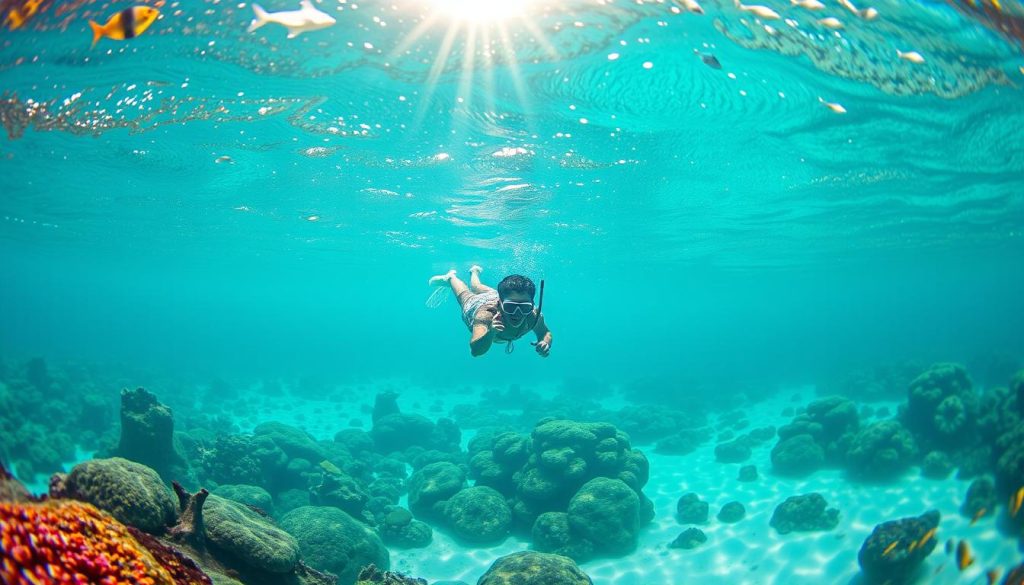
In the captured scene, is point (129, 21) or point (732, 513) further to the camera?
point (732, 513)

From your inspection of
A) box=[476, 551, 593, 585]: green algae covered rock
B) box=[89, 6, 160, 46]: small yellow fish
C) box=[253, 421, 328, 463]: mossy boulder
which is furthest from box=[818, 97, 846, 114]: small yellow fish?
box=[253, 421, 328, 463]: mossy boulder

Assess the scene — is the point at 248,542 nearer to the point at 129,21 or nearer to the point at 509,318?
the point at 509,318

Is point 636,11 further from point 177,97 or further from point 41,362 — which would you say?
point 41,362

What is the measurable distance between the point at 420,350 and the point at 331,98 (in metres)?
72.4

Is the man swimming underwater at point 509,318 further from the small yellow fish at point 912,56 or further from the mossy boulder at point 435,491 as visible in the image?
the small yellow fish at point 912,56

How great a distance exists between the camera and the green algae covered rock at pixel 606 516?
34.8 ft

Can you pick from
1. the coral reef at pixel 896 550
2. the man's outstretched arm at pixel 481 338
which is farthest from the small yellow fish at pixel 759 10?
the coral reef at pixel 896 550

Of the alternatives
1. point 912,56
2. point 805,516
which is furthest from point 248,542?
point 912,56

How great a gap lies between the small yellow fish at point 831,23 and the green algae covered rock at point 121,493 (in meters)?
12.0

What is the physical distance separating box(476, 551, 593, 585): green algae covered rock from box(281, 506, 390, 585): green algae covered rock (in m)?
2.19

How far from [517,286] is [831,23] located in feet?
27.3

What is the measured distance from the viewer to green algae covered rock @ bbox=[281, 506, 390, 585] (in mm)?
8383

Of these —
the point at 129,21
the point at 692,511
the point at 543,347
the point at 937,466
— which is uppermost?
the point at 129,21

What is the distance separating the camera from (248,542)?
4.36 metres
